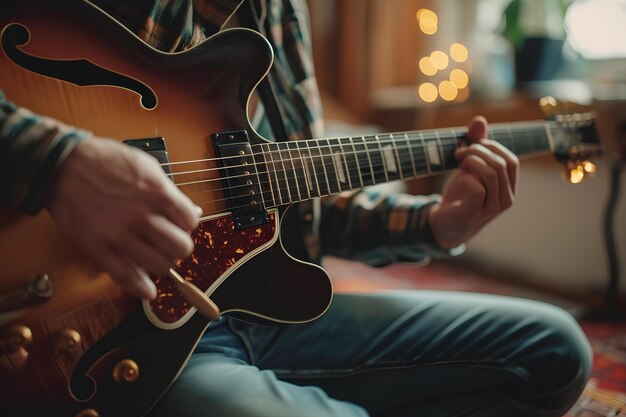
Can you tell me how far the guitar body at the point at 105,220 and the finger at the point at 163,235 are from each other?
0.11 m

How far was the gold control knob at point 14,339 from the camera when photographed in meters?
0.45

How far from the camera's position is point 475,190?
81 centimetres

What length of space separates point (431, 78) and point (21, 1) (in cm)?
205

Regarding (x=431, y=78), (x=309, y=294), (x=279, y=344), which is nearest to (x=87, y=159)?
(x=309, y=294)

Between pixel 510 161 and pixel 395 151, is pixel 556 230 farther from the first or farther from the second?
pixel 395 151

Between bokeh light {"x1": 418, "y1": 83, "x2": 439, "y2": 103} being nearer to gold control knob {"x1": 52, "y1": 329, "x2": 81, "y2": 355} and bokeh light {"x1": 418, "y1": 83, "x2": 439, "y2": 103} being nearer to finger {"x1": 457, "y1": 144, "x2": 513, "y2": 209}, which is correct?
finger {"x1": 457, "y1": 144, "x2": 513, "y2": 209}

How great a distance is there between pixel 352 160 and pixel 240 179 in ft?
0.65

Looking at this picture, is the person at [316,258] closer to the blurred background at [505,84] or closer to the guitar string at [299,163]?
the guitar string at [299,163]

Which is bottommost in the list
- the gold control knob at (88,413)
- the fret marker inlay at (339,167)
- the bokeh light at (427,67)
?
the gold control knob at (88,413)

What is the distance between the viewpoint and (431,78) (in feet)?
7.54

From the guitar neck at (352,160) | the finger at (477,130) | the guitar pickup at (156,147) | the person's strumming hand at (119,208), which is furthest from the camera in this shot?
the finger at (477,130)

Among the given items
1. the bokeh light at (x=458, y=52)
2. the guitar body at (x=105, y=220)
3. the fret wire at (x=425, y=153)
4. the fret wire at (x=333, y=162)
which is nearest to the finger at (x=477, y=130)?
the fret wire at (x=425, y=153)

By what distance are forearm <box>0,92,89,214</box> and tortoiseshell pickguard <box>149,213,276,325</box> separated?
0.53 feet

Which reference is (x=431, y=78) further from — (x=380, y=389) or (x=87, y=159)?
(x=87, y=159)
